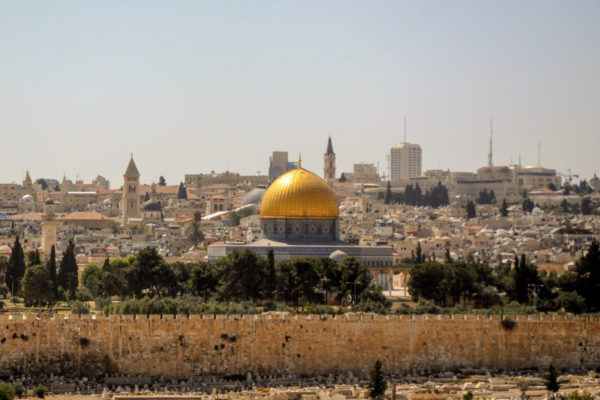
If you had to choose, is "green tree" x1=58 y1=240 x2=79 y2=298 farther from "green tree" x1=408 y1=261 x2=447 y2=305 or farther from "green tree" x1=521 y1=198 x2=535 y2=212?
"green tree" x1=521 y1=198 x2=535 y2=212

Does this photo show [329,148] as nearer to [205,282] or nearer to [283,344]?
[205,282]

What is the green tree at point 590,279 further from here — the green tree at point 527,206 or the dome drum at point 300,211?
the green tree at point 527,206

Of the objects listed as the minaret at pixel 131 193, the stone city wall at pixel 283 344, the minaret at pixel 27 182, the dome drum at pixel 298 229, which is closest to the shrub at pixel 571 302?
the stone city wall at pixel 283 344

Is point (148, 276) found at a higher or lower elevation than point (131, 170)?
lower

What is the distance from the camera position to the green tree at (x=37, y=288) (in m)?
65.1

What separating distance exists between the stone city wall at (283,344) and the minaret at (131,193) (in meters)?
92.2

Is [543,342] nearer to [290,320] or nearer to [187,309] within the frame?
[290,320]

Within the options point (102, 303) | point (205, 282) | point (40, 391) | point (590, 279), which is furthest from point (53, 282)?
point (590, 279)

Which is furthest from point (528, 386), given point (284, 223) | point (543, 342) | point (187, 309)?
point (284, 223)

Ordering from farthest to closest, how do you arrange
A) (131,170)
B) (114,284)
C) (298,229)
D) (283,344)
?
(131,170) < (298,229) < (114,284) < (283,344)

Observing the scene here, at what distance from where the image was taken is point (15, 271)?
72.5 m

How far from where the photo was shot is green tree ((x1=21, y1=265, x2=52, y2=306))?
6506 cm

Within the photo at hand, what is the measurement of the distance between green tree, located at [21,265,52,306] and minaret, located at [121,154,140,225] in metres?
75.9

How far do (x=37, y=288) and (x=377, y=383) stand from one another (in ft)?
79.5
